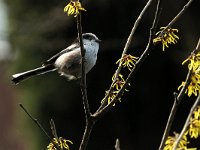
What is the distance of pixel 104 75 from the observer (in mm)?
8781

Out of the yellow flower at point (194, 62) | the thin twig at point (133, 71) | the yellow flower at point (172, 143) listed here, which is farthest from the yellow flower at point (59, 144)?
the yellow flower at point (194, 62)

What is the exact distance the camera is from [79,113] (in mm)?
8898

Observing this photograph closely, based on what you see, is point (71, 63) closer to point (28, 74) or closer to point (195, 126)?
point (28, 74)

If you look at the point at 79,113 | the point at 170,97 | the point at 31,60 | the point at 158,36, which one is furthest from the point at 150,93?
the point at 158,36

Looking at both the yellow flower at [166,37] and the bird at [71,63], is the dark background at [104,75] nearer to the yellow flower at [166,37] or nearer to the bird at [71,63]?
the bird at [71,63]

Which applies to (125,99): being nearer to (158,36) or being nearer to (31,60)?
(31,60)

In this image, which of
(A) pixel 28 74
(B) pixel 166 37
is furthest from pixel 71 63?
(B) pixel 166 37

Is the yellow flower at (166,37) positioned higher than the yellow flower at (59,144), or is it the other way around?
the yellow flower at (166,37)

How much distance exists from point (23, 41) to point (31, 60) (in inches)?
13.0

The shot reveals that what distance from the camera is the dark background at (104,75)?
28.5 ft

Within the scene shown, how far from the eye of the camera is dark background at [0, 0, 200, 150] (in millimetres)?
8695

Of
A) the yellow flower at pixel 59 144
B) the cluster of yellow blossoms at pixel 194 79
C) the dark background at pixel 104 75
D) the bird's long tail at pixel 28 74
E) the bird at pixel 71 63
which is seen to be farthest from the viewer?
the dark background at pixel 104 75

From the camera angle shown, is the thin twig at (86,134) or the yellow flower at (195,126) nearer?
the yellow flower at (195,126)

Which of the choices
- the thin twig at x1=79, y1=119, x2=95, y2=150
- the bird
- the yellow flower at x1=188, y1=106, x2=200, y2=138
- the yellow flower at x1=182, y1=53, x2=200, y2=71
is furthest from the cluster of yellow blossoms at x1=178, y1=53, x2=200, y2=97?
the bird
